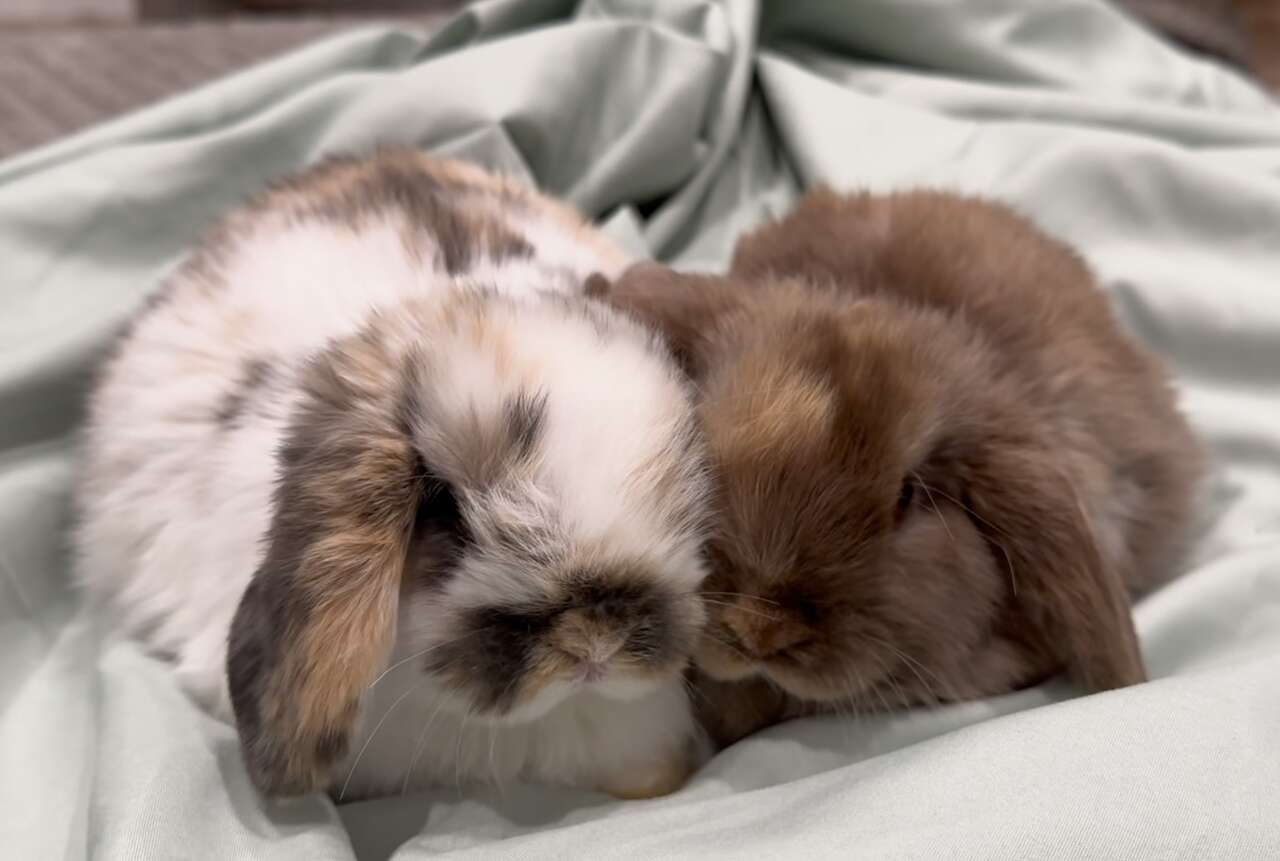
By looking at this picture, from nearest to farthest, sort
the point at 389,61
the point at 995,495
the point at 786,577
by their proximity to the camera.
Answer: the point at 786,577, the point at 995,495, the point at 389,61

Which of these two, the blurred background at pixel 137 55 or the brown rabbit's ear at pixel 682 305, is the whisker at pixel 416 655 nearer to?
the brown rabbit's ear at pixel 682 305

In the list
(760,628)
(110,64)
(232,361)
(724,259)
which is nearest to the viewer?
(760,628)

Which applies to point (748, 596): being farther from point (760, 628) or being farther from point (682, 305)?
point (682, 305)

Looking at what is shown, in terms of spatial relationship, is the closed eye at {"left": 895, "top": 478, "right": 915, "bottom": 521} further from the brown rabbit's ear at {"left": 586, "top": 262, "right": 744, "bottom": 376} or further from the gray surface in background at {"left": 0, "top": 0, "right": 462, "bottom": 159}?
the gray surface in background at {"left": 0, "top": 0, "right": 462, "bottom": 159}

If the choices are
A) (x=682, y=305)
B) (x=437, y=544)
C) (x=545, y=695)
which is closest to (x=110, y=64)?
(x=682, y=305)

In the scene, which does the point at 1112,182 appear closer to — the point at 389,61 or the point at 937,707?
the point at 937,707

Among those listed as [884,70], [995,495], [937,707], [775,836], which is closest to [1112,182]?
[884,70]

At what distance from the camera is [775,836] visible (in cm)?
98

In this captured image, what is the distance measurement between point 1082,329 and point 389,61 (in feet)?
5.24

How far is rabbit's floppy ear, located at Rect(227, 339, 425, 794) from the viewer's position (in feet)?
2.97

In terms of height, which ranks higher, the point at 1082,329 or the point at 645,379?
the point at 645,379

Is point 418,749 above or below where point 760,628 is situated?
below

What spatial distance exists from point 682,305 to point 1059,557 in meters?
0.47

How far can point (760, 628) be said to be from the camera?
1053mm
